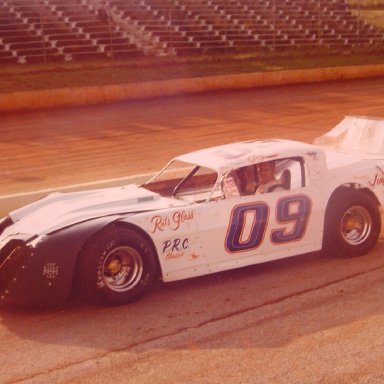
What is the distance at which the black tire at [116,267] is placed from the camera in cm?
636

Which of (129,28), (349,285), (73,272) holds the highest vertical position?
(129,28)

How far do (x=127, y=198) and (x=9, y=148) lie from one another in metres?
8.43

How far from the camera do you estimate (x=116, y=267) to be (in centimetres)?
658

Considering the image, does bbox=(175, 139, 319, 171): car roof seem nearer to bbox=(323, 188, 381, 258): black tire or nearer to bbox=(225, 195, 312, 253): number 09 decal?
bbox=(225, 195, 312, 253): number 09 decal

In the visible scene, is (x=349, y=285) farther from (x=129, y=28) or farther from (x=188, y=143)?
(x=129, y=28)

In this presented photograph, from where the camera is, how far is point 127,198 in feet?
23.3

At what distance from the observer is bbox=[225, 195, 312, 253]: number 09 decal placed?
7.05 m

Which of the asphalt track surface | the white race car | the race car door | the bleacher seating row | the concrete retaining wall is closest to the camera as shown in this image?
the asphalt track surface

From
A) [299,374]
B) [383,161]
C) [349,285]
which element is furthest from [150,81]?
[299,374]

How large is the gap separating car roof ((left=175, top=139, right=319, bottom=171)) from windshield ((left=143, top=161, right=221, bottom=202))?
0.37ft

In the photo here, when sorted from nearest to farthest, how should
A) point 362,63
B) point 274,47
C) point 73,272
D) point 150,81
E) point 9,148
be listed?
point 73,272 → point 9,148 → point 150,81 → point 362,63 → point 274,47

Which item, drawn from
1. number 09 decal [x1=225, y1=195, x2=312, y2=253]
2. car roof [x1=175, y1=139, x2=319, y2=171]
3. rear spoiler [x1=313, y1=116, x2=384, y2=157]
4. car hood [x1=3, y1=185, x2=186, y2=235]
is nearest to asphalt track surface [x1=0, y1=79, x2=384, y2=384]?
number 09 decal [x1=225, y1=195, x2=312, y2=253]

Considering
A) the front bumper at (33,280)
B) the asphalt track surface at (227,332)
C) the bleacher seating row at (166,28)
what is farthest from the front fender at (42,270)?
the bleacher seating row at (166,28)

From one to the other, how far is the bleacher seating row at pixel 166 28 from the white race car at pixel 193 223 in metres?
18.1
